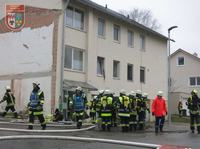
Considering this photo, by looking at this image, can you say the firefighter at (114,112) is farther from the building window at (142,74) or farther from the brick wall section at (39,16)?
the building window at (142,74)

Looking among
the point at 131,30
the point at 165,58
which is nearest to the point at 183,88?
the point at 165,58

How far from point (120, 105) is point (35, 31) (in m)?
10.1

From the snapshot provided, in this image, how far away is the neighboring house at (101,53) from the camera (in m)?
27.4

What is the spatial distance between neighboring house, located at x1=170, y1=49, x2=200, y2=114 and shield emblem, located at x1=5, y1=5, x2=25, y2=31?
3258 cm

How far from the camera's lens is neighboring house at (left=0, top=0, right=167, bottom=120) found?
89.8 ft

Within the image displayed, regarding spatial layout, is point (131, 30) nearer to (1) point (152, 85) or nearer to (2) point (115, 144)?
(1) point (152, 85)

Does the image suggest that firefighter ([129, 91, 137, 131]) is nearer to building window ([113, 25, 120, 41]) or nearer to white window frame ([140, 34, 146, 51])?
building window ([113, 25, 120, 41])

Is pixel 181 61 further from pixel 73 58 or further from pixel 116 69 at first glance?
pixel 73 58

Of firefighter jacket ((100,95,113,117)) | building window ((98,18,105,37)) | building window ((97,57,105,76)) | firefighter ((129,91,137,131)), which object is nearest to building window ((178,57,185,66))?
building window ((98,18,105,37))

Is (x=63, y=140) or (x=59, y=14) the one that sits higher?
(x=59, y=14)

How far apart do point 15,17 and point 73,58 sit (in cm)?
464

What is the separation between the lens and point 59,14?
90.1ft

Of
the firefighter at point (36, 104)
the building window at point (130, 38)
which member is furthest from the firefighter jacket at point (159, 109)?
the building window at point (130, 38)

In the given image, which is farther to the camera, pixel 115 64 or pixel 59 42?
pixel 115 64
